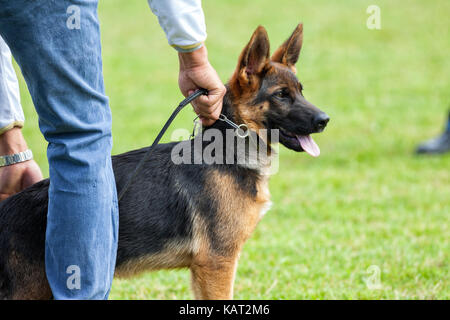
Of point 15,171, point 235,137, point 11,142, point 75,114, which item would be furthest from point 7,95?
point 235,137

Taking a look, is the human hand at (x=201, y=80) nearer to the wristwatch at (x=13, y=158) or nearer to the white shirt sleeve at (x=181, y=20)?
the white shirt sleeve at (x=181, y=20)

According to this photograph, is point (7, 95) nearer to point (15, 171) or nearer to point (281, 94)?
point (15, 171)

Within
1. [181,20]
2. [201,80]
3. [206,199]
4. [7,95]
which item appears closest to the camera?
[181,20]

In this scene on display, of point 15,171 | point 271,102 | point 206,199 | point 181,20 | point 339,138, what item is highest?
point 181,20

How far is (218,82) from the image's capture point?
2721 millimetres

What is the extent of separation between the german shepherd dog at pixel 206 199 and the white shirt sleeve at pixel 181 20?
63 cm

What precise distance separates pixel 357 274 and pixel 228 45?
11.8m

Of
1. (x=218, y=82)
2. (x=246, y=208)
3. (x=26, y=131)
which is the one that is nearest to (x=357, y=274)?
(x=246, y=208)

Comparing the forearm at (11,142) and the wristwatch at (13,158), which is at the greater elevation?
the forearm at (11,142)

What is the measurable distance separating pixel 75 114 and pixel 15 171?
3.43ft

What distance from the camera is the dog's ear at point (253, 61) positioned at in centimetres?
312

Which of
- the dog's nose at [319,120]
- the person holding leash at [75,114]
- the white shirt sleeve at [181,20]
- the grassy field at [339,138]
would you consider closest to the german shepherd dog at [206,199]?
the dog's nose at [319,120]

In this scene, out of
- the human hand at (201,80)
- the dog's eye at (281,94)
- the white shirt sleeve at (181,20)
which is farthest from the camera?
the dog's eye at (281,94)

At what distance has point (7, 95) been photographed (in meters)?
2.99
